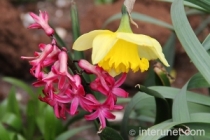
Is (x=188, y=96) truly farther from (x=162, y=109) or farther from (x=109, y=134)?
(x=109, y=134)

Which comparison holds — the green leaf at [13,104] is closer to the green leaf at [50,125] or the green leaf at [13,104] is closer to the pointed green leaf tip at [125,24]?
the green leaf at [50,125]

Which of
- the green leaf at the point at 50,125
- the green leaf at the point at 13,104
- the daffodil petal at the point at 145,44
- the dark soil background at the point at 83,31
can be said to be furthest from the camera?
the dark soil background at the point at 83,31

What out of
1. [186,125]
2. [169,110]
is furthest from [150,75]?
[186,125]

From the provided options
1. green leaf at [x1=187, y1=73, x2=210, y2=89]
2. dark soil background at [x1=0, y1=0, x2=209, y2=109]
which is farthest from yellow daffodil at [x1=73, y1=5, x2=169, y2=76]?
dark soil background at [x1=0, y1=0, x2=209, y2=109]

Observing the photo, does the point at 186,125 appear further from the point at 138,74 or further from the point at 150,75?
the point at 138,74

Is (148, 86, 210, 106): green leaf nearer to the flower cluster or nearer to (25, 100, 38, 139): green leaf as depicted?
the flower cluster

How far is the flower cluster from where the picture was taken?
35.3 inches

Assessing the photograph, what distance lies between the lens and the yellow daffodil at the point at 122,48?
2.87ft

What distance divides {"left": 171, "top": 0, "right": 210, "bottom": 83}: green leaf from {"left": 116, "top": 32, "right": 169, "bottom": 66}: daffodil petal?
61mm

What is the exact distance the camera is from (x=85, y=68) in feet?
3.15

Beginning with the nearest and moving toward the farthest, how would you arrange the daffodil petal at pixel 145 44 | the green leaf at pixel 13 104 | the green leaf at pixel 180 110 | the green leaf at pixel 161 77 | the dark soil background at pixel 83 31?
1. the daffodil petal at pixel 145 44
2. the green leaf at pixel 180 110
3. the green leaf at pixel 161 77
4. the green leaf at pixel 13 104
5. the dark soil background at pixel 83 31

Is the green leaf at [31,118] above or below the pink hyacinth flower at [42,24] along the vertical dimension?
below

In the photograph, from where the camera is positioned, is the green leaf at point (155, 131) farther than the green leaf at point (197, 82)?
No

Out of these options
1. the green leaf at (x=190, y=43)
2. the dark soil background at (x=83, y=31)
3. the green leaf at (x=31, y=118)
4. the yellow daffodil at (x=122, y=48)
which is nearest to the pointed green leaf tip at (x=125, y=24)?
the yellow daffodil at (x=122, y=48)
